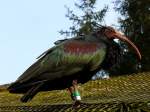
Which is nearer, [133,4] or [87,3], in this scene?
[133,4]

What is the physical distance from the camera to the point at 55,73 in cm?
805

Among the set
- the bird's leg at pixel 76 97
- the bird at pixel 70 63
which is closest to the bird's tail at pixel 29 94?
the bird at pixel 70 63

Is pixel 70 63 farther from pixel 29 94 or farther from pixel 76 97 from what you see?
pixel 29 94

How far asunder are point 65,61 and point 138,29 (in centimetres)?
3797

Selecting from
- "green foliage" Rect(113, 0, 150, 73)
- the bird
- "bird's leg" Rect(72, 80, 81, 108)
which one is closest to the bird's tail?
the bird

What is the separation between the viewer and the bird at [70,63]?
26.1 ft

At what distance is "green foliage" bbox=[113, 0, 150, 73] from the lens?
44.2m

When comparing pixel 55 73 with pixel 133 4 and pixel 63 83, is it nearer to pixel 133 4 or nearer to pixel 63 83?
pixel 63 83

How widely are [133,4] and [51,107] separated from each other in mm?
39843

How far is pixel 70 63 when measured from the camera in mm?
8195

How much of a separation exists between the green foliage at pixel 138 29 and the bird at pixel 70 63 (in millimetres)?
35099

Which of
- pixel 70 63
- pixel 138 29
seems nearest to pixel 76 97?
pixel 70 63

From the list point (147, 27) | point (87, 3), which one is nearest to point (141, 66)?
point (147, 27)

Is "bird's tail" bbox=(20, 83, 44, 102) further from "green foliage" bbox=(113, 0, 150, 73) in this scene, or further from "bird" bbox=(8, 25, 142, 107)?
"green foliage" bbox=(113, 0, 150, 73)
